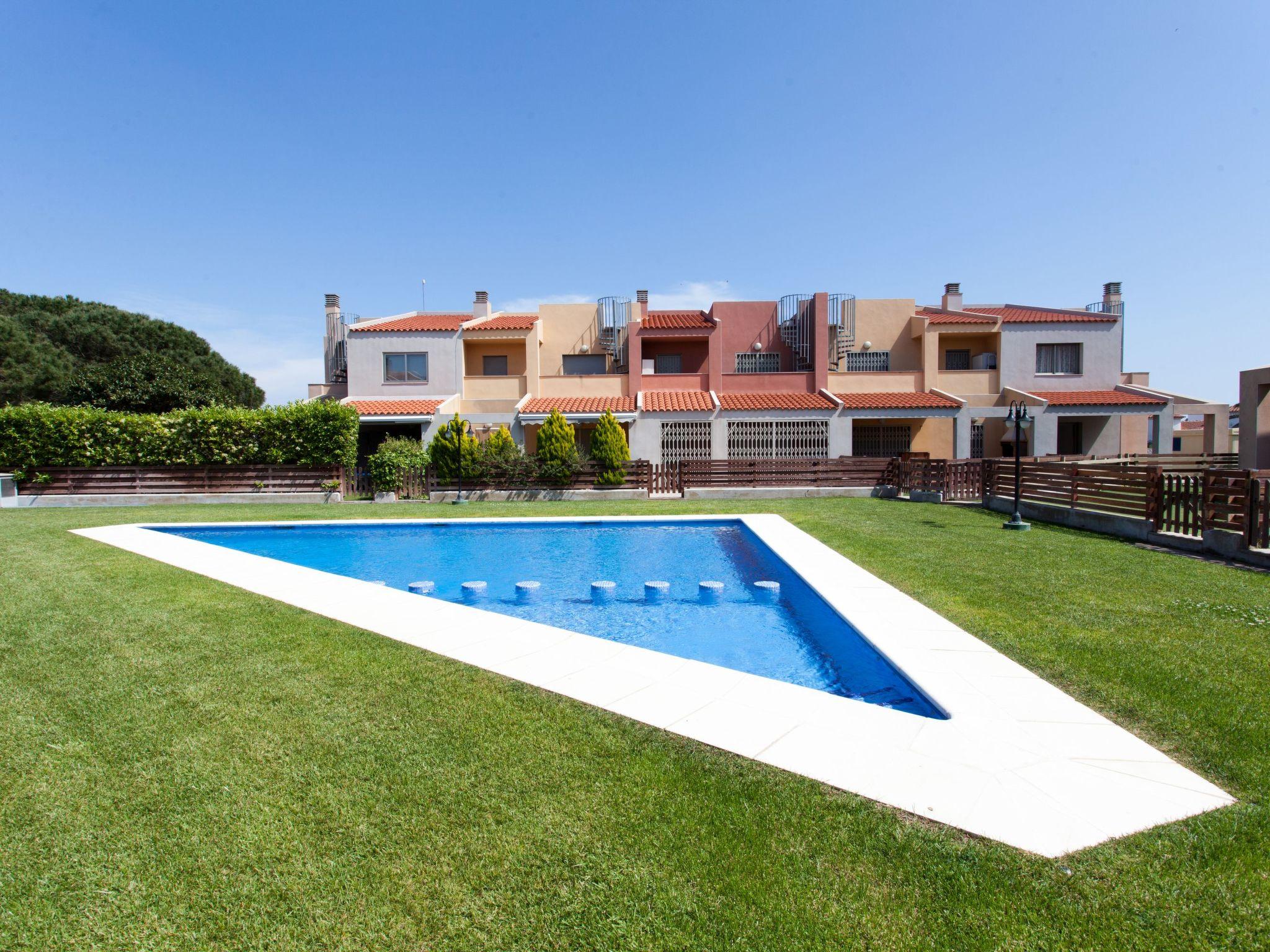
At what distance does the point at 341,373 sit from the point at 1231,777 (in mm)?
31018

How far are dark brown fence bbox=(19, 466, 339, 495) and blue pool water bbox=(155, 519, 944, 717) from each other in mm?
6152

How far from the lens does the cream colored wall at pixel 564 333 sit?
95.2ft

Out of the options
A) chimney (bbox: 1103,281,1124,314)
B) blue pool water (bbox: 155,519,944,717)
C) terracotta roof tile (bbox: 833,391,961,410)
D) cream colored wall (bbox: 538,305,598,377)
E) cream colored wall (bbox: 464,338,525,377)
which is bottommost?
blue pool water (bbox: 155,519,944,717)

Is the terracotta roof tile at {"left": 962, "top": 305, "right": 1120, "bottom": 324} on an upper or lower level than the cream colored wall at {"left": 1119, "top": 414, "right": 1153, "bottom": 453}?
upper

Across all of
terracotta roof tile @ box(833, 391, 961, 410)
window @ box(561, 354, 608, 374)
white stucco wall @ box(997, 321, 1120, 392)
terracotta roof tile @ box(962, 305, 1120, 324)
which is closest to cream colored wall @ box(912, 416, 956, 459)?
terracotta roof tile @ box(833, 391, 961, 410)

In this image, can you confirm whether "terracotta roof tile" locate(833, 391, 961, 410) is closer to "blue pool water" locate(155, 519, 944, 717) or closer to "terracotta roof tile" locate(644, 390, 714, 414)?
"terracotta roof tile" locate(644, 390, 714, 414)

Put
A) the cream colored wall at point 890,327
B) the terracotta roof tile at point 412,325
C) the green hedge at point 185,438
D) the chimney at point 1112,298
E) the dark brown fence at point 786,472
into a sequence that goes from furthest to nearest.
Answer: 1. the cream colored wall at point 890,327
2. the chimney at point 1112,298
3. the terracotta roof tile at point 412,325
4. the dark brown fence at point 786,472
5. the green hedge at point 185,438

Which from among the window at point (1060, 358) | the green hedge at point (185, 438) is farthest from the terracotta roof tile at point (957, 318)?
the green hedge at point (185, 438)

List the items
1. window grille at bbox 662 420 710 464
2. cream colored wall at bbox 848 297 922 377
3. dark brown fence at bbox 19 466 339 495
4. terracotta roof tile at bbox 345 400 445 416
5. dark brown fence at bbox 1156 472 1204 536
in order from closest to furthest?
dark brown fence at bbox 1156 472 1204 536 < dark brown fence at bbox 19 466 339 495 < terracotta roof tile at bbox 345 400 445 416 < window grille at bbox 662 420 710 464 < cream colored wall at bbox 848 297 922 377

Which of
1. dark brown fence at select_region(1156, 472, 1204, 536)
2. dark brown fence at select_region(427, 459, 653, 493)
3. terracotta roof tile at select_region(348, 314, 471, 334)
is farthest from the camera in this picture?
terracotta roof tile at select_region(348, 314, 471, 334)

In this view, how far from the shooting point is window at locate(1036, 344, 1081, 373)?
26812 millimetres

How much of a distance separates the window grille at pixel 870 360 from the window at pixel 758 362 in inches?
113

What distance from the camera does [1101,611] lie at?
684 centimetres

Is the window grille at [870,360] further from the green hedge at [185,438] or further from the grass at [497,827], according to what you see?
the grass at [497,827]
